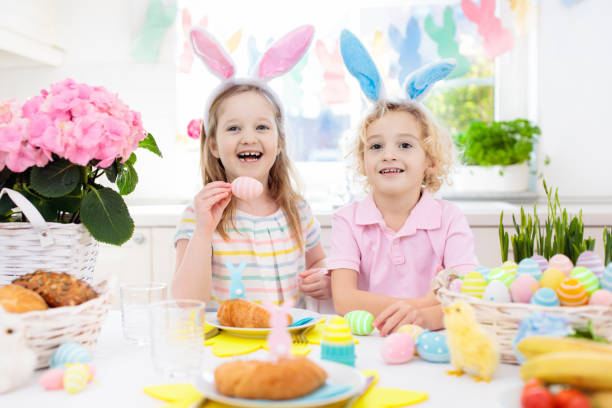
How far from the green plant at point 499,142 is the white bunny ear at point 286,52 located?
135 cm

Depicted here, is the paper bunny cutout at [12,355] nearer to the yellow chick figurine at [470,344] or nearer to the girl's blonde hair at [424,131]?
the yellow chick figurine at [470,344]

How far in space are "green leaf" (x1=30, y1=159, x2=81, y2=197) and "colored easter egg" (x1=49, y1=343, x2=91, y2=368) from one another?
0.29 metres

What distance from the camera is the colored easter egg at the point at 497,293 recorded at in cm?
76

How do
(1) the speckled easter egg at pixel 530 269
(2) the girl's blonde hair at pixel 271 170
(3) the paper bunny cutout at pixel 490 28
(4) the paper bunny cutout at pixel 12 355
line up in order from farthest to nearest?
(3) the paper bunny cutout at pixel 490 28 → (2) the girl's blonde hair at pixel 271 170 → (1) the speckled easter egg at pixel 530 269 → (4) the paper bunny cutout at pixel 12 355

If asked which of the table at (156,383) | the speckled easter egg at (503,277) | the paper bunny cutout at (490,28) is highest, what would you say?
the paper bunny cutout at (490,28)

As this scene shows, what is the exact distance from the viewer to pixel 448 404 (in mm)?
628

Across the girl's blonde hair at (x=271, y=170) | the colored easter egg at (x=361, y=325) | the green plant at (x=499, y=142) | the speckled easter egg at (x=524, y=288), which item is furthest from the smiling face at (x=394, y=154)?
the green plant at (x=499, y=142)

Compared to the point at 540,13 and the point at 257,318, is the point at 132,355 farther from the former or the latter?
the point at 540,13

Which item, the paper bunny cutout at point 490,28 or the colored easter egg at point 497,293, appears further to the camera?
the paper bunny cutout at point 490,28

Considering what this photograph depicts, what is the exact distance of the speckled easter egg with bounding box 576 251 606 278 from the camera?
82 cm

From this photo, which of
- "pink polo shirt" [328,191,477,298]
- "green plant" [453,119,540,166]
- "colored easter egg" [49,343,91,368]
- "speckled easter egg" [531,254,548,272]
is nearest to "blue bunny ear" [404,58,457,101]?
"pink polo shirt" [328,191,477,298]

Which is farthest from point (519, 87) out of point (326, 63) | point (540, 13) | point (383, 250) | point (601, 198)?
point (383, 250)

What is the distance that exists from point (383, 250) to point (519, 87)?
1.70 metres

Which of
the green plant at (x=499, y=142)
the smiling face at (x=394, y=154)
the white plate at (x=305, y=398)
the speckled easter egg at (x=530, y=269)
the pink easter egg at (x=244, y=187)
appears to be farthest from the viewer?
the green plant at (x=499, y=142)
